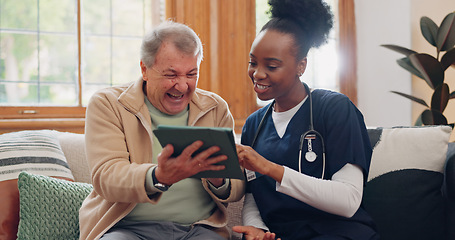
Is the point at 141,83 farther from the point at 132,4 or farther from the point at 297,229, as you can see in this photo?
the point at 132,4

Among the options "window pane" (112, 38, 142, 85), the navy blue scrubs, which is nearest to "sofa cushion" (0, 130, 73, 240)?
the navy blue scrubs

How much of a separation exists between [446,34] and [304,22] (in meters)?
2.11

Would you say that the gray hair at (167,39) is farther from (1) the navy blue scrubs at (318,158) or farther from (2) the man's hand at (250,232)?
(2) the man's hand at (250,232)

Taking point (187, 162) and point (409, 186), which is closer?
point (187, 162)

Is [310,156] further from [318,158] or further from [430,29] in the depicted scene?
[430,29]

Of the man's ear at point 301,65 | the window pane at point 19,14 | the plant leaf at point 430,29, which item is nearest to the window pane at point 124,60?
the window pane at point 19,14

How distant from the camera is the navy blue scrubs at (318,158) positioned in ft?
4.72

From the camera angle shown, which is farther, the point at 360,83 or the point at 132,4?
the point at 360,83

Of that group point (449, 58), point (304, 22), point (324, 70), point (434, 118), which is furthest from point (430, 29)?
point (304, 22)

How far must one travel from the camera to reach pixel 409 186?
182cm

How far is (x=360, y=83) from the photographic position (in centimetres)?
424

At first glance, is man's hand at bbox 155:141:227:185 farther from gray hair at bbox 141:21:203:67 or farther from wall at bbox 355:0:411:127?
wall at bbox 355:0:411:127

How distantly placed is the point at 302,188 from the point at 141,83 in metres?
0.77

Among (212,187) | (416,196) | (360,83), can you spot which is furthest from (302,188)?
(360,83)
